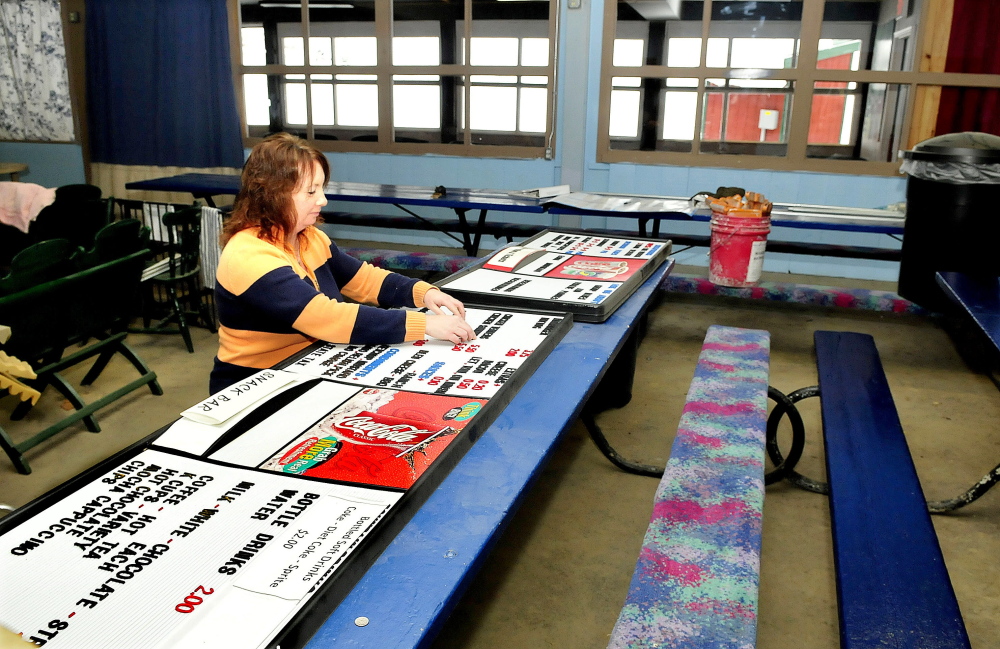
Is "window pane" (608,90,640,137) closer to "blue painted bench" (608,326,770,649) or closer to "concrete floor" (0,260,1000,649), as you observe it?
"concrete floor" (0,260,1000,649)

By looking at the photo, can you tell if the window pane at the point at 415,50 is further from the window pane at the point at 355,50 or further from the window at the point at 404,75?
the window pane at the point at 355,50

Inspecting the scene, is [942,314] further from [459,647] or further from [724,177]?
[459,647]

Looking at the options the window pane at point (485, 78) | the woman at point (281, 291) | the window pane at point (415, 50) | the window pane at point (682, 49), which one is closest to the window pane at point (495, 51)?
the window pane at point (415, 50)

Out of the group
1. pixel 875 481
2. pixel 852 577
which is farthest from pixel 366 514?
pixel 875 481

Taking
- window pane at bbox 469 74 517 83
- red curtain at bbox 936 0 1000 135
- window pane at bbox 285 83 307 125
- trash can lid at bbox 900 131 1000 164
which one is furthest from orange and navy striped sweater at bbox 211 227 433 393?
window pane at bbox 285 83 307 125

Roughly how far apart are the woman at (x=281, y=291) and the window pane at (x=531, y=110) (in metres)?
13.6

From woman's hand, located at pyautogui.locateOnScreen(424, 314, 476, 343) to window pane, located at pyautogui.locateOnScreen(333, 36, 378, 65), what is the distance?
1249 centimetres

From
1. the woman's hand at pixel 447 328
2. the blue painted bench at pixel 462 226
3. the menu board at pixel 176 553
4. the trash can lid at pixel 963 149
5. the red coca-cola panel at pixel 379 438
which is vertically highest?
the trash can lid at pixel 963 149

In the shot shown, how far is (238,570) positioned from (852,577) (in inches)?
41.0

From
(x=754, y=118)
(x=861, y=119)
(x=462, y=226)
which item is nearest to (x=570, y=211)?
(x=462, y=226)

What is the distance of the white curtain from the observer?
21.8ft

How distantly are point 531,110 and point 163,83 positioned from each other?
1189 cm

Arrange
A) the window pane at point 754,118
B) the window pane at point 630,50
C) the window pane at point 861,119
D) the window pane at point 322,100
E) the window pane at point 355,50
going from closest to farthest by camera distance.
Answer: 1. the window pane at point 861,119
2. the window pane at point 322,100
3. the window pane at point 355,50
4. the window pane at point 754,118
5. the window pane at point 630,50

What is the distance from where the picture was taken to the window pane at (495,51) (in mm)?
20703
